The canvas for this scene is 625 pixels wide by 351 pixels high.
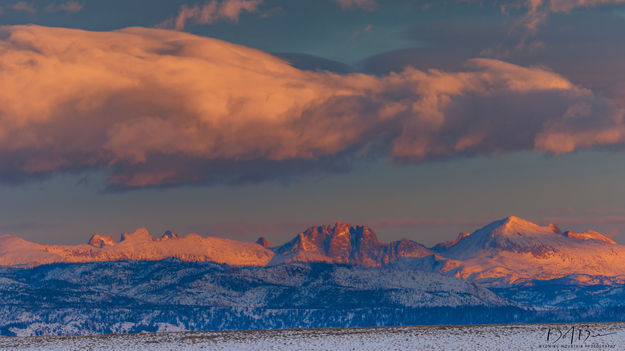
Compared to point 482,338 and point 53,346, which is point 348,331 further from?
point 53,346

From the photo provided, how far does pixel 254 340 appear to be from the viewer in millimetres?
117688

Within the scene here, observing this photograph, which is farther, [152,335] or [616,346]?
[152,335]

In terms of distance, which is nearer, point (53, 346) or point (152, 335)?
point (53, 346)

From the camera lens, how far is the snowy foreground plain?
11325 cm

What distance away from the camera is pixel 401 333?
121 m

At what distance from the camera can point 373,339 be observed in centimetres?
11825

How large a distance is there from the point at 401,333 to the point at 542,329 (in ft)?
69.0

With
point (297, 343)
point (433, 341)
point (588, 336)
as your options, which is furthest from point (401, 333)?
point (588, 336)

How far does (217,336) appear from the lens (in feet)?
394

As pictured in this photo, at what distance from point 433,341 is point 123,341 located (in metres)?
43.5

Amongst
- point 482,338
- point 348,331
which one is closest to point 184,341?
point 348,331

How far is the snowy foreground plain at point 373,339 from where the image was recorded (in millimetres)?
113250

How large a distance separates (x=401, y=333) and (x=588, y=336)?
2623 cm

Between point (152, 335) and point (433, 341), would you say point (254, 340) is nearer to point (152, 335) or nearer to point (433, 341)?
point (152, 335)
